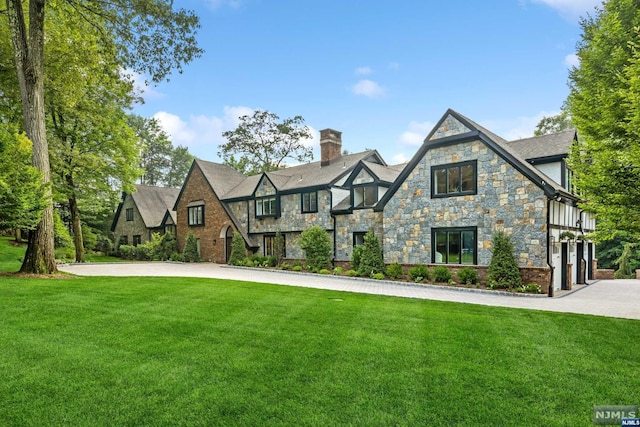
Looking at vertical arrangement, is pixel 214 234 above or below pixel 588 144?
below

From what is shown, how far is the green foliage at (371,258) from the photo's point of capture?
17.6 metres

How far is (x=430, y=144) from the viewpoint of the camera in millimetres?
16266

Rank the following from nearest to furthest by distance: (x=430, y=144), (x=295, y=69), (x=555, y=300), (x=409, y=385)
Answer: (x=409, y=385) → (x=555, y=300) → (x=430, y=144) → (x=295, y=69)

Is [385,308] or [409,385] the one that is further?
[385,308]

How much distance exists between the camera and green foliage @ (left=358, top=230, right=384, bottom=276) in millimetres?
17578

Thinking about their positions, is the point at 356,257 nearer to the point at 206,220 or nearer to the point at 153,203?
the point at 206,220

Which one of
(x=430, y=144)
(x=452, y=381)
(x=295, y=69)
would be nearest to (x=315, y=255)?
(x=430, y=144)

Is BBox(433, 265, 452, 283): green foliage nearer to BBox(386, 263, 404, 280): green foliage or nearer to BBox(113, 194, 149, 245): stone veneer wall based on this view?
BBox(386, 263, 404, 280): green foliage

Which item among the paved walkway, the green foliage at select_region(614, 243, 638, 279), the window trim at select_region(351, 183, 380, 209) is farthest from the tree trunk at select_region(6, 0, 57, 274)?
the green foliage at select_region(614, 243, 638, 279)

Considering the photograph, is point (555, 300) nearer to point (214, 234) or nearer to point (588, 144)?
point (588, 144)

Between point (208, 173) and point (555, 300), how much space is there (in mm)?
24107

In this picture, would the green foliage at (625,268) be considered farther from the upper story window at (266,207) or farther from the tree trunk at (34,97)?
the tree trunk at (34,97)

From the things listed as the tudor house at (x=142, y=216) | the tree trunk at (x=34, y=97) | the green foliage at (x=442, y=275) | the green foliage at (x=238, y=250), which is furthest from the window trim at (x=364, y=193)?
the tudor house at (x=142, y=216)

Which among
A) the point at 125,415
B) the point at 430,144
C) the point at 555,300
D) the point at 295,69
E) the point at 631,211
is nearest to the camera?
the point at 125,415
